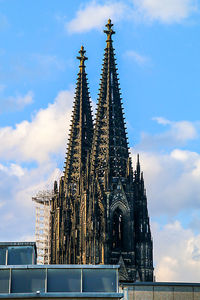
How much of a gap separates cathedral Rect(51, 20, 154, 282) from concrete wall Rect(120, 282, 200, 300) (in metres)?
49.2

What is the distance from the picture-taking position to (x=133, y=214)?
96750 millimetres

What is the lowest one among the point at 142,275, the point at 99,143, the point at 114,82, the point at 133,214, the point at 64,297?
the point at 64,297

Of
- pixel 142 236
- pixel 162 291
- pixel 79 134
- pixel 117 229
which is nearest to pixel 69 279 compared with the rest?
pixel 162 291

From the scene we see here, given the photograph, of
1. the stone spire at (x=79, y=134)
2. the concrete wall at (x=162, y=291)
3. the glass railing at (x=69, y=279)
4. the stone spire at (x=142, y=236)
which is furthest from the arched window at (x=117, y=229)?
the glass railing at (x=69, y=279)

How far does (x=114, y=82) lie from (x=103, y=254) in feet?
75.7

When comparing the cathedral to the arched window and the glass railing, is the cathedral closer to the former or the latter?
the arched window

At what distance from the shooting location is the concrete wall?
141 ft

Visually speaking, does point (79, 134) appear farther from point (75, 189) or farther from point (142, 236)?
point (142, 236)

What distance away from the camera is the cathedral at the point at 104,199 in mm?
94812

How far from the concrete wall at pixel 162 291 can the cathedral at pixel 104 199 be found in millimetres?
49196

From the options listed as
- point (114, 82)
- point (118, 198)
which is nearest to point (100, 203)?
point (118, 198)

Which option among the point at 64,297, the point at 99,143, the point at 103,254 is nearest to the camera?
the point at 64,297

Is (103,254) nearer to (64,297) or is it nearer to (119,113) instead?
(119,113)

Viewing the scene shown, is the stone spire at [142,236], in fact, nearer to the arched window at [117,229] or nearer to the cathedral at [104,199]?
the cathedral at [104,199]
